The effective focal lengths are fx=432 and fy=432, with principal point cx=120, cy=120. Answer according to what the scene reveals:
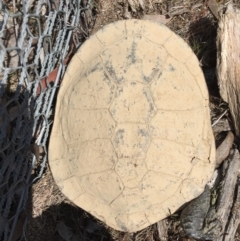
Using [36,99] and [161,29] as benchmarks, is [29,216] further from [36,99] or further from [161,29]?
[161,29]

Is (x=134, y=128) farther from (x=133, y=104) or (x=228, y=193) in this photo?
(x=228, y=193)

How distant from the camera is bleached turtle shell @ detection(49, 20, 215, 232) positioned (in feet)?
7.25

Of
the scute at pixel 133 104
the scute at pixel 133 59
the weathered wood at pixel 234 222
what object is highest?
the scute at pixel 133 59

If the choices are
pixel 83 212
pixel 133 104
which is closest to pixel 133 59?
pixel 133 104

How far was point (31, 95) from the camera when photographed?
2.33 metres

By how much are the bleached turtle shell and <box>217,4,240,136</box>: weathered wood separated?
225 millimetres

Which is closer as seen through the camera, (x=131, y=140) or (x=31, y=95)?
(x=131, y=140)

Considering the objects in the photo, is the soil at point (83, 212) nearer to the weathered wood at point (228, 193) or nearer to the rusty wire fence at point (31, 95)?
the rusty wire fence at point (31, 95)

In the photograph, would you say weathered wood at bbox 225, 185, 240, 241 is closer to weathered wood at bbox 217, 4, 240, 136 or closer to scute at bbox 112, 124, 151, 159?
weathered wood at bbox 217, 4, 240, 136

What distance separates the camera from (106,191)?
89.8 inches

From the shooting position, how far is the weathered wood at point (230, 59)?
243 cm

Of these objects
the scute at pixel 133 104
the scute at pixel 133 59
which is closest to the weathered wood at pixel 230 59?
the scute at pixel 133 59

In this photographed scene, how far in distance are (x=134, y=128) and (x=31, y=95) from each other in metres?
0.59

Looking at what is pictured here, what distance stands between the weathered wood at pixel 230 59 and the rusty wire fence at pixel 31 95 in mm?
869
